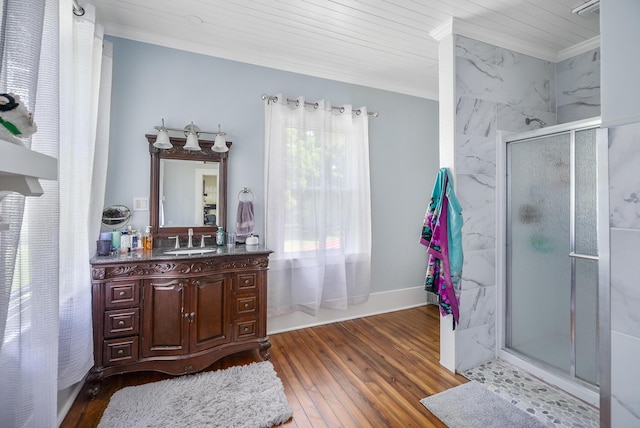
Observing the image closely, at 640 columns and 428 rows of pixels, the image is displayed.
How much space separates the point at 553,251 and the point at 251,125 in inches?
111

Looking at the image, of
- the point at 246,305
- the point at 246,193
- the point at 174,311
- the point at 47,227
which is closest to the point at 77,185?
the point at 47,227

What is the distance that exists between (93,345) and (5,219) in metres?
1.43

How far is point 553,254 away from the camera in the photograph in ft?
6.84

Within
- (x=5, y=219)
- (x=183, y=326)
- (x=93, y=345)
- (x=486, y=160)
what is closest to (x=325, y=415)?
(x=183, y=326)

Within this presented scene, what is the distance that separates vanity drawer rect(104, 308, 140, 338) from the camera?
185 cm

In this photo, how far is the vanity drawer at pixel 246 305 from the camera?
221 cm

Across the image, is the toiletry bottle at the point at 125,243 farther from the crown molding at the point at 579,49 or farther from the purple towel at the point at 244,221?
the crown molding at the point at 579,49

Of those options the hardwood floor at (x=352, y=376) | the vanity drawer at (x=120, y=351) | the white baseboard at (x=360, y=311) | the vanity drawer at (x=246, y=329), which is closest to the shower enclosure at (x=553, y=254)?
the hardwood floor at (x=352, y=376)

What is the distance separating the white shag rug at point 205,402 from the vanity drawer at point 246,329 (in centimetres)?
26

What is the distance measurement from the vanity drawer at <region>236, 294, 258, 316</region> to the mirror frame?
2.43ft

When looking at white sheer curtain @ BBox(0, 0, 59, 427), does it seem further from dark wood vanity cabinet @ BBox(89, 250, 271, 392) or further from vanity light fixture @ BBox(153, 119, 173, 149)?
vanity light fixture @ BBox(153, 119, 173, 149)

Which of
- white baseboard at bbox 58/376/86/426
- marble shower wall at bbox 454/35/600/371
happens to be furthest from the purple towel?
marble shower wall at bbox 454/35/600/371

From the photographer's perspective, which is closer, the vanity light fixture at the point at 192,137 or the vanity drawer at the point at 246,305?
the vanity drawer at the point at 246,305

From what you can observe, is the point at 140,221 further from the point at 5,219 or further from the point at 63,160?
the point at 5,219
